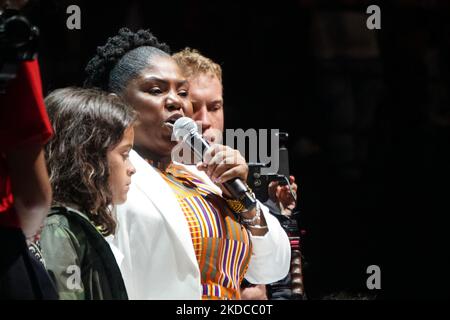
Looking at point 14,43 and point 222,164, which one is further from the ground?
point 14,43

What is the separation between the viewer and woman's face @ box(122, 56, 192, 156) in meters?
2.44

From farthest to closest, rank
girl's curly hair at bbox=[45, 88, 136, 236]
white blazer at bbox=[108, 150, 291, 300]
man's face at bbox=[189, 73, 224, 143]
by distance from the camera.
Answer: man's face at bbox=[189, 73, 224, 143]
white blazer at bbox=[108, 150, 291, 300]
girl's curly hair at bbox=[45, 88, 136, 236]

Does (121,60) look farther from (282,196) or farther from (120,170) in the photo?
(282,196)

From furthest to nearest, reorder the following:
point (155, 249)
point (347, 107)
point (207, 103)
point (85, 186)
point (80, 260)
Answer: point (347, 107) → point (207, 103) → point (155, 249) → point (85, 186) → point (80, 260)

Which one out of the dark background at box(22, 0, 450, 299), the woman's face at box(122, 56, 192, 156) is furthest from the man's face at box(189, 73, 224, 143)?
the dark background at box(22, 0, 450, 299)

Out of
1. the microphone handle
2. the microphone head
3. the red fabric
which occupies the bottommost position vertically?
the microphone handle

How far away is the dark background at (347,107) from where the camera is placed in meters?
3.74

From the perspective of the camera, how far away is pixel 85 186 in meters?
2.11

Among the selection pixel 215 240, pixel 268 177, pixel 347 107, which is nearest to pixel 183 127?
pixel 215 240

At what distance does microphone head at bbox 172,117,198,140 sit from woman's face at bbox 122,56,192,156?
0.05 meters

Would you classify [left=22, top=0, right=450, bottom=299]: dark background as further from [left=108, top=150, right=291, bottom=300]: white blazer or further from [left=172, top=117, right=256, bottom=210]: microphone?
[left=108, top=150, right=291, bottom=300]: white blazer

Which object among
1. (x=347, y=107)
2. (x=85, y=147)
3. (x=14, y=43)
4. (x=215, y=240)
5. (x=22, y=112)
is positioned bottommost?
(x=215, y=240)

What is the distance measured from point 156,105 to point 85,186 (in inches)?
16.5
